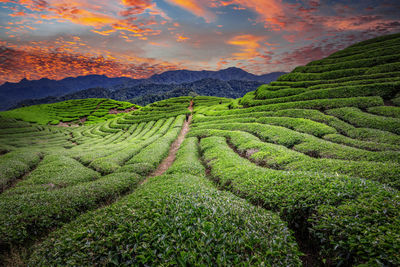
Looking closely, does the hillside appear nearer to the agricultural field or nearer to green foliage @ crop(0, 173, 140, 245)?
the agricultural field

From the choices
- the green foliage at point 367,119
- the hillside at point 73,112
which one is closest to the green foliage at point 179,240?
the green foliage at point 367,119

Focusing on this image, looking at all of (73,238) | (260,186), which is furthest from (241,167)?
(73,238)

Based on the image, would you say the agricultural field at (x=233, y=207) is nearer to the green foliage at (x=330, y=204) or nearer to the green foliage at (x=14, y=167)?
the green foliage at (x=330, y=204)

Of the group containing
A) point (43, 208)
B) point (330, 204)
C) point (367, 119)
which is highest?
point (367, 119)

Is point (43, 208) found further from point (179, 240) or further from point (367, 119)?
point (367, 119)

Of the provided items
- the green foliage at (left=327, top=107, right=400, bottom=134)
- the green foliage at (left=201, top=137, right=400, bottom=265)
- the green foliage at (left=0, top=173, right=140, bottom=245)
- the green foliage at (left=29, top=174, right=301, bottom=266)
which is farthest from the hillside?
the green foliage at (left=327, top=107, right=400, bottom=134)

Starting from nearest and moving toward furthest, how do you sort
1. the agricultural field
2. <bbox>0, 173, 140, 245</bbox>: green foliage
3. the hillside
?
the agricultural field < <bbox>0, 173, 140, 245</bbox>: green foliage < the hillside

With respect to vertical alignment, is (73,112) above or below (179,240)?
above

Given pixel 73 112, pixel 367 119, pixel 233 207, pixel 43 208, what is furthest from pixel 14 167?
pixel 73 112

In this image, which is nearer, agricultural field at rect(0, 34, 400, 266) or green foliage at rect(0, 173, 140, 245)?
agricultural field at rect(0, 34, 400, 266)

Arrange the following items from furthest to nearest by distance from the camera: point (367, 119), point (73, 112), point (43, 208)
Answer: point (73, 112)
point (367, 119)
point (43, 208)

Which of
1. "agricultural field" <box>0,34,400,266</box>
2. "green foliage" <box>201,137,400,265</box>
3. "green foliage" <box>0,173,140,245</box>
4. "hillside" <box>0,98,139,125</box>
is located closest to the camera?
"green foliage" <box>201,137,400,265</box>

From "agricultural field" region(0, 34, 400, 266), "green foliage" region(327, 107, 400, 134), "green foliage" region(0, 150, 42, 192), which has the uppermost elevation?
"green foliage" region(327, 107, 400, 134)

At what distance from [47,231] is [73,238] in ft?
22.7
